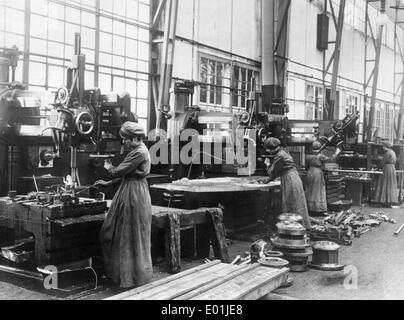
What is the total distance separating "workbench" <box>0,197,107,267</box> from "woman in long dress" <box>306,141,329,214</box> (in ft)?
17.0

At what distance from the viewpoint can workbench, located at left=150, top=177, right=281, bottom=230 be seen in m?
6.04

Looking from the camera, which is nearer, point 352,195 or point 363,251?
point 363,251

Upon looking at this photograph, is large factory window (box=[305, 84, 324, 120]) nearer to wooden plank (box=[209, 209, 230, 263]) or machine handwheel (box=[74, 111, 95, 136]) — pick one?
wooden plank (box=[209, 209, 230, 263])

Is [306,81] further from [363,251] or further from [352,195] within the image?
[363,251]

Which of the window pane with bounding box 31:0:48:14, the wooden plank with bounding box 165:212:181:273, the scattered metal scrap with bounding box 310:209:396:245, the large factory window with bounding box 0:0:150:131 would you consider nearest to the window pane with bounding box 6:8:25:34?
the large factory window with bounding box 0:0:150:131

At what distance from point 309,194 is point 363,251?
2541 millimetres

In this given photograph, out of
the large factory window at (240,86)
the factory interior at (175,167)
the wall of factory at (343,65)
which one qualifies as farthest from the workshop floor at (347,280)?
the wall of factory at (343,65)

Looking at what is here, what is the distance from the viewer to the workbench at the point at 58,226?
408 cm

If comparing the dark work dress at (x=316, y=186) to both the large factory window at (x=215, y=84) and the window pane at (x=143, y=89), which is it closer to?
the large factory window at (x=215, y=84)

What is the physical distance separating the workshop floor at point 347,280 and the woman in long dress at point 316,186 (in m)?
2.04

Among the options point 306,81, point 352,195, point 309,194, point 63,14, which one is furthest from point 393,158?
point 63,14

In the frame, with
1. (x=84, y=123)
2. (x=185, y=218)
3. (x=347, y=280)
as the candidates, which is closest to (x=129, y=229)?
(x=185, y=218)
